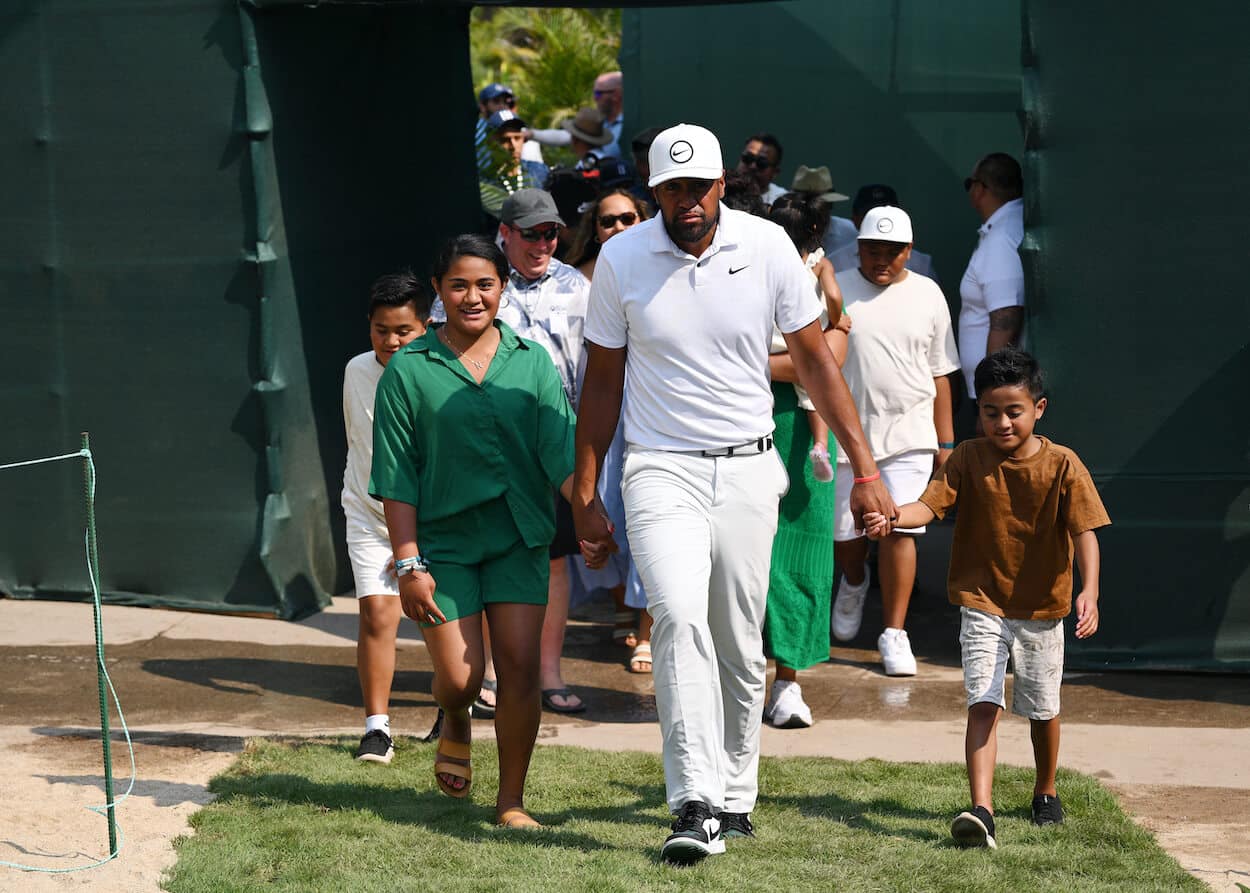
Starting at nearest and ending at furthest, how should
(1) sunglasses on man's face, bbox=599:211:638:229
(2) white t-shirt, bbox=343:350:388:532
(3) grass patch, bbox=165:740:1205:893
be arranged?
1. (3) grass patch, bbox=165:740:1205:893
2. (2) white t-shirt, bbox=343:350:388:532
3. (1) sunglasses on man's face, bbox=599:211:638:229

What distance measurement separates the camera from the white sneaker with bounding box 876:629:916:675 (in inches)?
274

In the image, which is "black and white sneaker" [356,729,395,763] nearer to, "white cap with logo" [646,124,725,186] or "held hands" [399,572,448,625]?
"held hands" [399,572,448,625]

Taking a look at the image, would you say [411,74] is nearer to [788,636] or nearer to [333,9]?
[333,9]

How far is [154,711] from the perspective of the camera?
255 inches

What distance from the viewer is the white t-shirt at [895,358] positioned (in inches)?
283

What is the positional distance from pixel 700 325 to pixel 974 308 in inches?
121

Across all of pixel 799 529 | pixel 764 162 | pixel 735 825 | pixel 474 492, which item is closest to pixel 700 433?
pixel 474 492

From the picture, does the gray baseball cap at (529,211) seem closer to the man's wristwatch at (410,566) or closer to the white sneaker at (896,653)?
the man's wristwatch at (410,566)

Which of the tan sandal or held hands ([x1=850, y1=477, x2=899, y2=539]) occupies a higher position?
held hands ([x1=850, y1=477, x2=899, y2=539])

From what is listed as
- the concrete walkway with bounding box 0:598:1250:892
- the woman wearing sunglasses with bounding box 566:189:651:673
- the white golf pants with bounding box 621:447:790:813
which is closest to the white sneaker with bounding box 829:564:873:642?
the concrete walkway with bounding box 0:598:1250:892

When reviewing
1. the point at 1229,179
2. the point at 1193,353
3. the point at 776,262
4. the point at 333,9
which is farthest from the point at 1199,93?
the point at 333,9

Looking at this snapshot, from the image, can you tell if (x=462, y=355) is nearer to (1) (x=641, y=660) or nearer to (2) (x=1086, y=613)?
(2) (x=1086, y=613)

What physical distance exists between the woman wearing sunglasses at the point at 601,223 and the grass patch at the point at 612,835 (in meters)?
2.11

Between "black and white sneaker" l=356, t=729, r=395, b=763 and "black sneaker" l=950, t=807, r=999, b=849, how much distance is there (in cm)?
202
